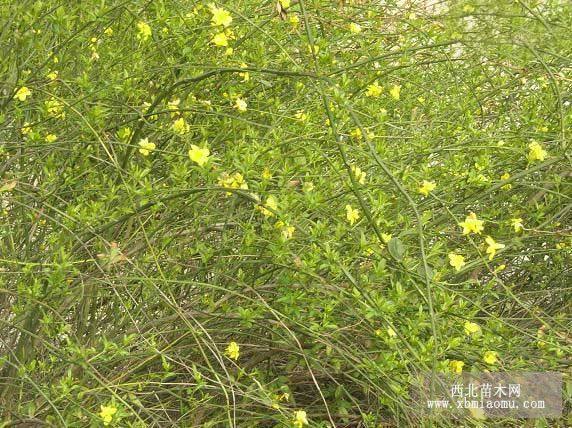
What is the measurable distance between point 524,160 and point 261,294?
1.06 metres

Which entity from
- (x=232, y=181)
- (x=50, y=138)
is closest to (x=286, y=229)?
(x=232, y=181)

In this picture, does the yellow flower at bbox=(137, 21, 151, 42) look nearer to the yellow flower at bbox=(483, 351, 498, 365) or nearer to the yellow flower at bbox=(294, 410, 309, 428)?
the yellow flower at bbox=(294, 410, 309, 428)

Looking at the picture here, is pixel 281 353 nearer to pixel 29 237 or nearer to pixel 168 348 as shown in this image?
pixel 168 348

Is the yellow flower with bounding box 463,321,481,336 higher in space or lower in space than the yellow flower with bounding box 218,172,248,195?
lower

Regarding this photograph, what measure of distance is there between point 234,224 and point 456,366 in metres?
0.73

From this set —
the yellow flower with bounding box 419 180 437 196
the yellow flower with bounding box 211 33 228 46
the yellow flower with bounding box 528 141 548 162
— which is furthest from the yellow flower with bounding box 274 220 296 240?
the yellow flower with bounding box 528 141 548 162

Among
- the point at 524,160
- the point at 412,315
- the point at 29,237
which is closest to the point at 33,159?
the point at 29,237

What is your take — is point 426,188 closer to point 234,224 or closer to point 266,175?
point 266,175

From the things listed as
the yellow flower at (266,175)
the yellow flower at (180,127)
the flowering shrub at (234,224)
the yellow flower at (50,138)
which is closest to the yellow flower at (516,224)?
the flowering shrub at (234,224)

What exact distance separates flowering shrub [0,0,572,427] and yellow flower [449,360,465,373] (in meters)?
0.04

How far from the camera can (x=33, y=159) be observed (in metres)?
2.89

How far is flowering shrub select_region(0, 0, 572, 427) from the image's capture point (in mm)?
2330

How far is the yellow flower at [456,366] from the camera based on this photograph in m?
2.46

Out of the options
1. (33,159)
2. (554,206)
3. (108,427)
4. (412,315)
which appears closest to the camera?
(108,427)
